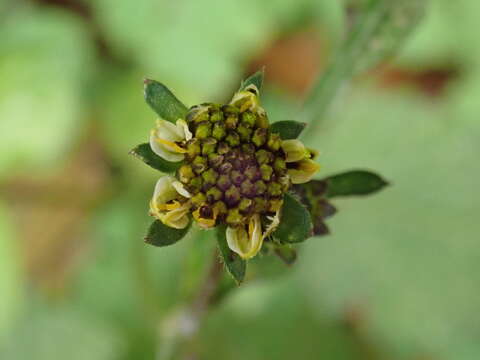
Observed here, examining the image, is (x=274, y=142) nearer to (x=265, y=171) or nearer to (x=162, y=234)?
(x=265, y=171)

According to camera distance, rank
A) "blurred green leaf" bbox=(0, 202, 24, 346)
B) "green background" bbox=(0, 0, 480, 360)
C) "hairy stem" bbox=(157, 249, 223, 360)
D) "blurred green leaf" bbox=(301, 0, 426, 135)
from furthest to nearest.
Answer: "blurred green leaf" bbox=(0, 202, 24, 346) < "green background" bbox=(0, 0, 480, 360) < "blurred green leaf" bbox=(301, 0, 426, 135) < "hairy stem" bbox=(157, 249, 223, 360)

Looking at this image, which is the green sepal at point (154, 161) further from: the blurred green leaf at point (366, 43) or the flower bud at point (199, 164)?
the blurred green leaf at point (366, 43)

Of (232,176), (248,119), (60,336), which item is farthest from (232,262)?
(60,336)

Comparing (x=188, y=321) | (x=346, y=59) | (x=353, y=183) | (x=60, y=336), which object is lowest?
(x=60, y=336)

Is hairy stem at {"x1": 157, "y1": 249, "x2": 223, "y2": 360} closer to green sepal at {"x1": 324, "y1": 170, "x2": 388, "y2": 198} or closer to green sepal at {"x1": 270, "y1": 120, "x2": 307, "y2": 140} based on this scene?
green sepal at {"x1": 324, "y1": 170, "x2": 388, "y2": 198}

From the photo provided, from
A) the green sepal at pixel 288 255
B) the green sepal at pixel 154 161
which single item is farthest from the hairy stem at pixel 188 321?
the green sepal at pixel 154 161

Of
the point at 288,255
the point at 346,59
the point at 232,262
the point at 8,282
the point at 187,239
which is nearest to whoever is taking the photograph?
the point at 232,262

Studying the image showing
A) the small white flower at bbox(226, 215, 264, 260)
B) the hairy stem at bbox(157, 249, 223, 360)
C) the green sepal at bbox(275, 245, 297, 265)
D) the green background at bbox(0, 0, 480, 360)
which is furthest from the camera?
the green background at bbox(0, 0, 480, 360)

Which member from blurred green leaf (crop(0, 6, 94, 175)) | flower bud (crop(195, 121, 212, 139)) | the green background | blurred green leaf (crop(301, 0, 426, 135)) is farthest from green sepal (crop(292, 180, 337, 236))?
blurred green leaf (crop(0, 6, 94, 175))
